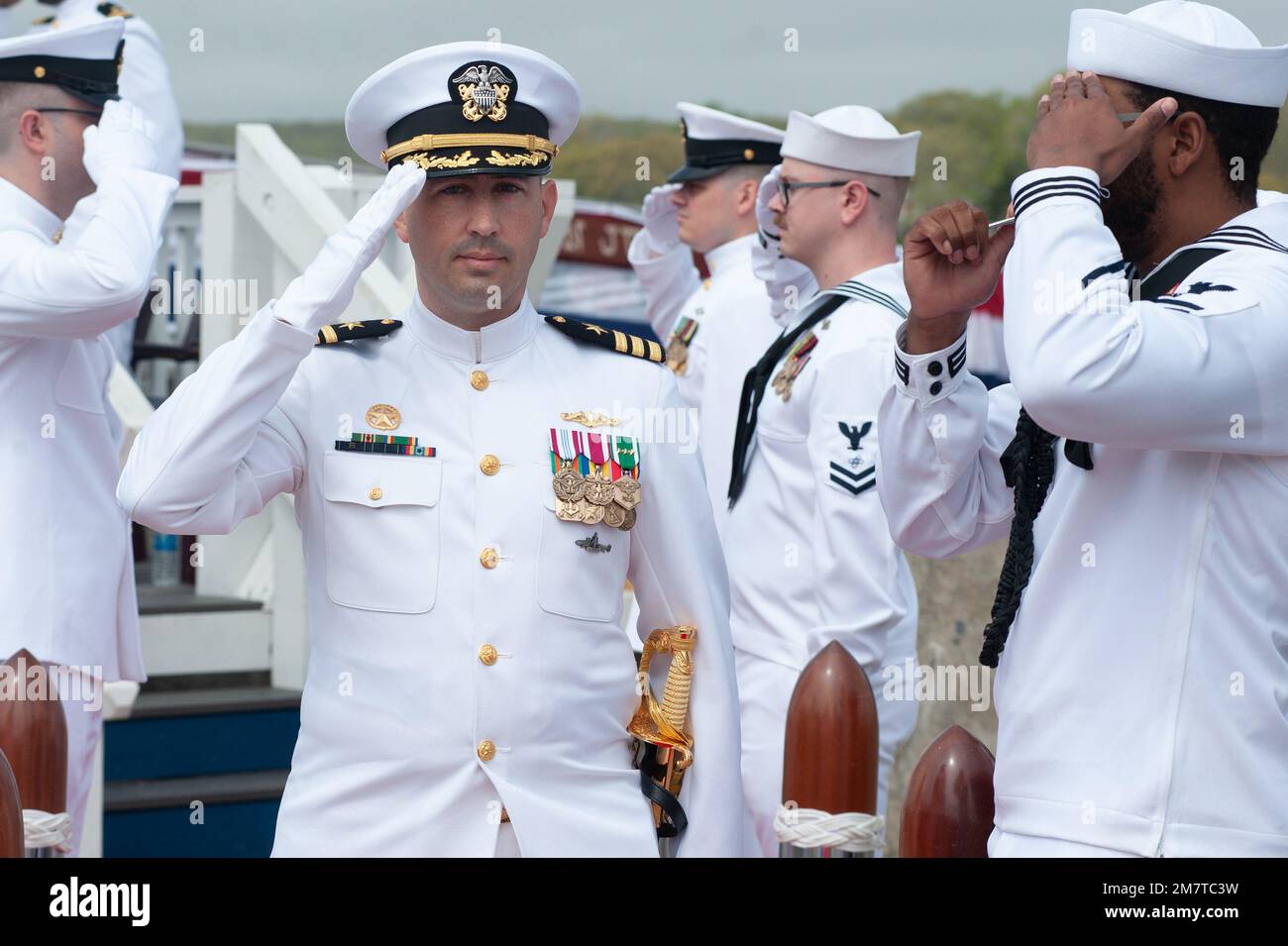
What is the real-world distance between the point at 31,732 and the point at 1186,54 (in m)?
2.35

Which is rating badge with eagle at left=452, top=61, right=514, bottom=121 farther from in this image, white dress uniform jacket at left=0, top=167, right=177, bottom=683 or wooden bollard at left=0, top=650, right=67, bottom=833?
white dress uniform jacket at left=0, top=167, right=177, bottom=683

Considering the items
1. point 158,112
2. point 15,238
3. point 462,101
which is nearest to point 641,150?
point 158,112

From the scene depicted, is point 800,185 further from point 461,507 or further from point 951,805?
point 951,805

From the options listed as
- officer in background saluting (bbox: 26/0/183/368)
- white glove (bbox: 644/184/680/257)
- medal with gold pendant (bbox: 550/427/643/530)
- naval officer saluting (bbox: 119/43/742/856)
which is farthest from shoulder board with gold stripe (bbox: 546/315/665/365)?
white glove (bbox: 644/184/680/257)

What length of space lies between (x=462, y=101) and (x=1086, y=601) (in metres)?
1.34

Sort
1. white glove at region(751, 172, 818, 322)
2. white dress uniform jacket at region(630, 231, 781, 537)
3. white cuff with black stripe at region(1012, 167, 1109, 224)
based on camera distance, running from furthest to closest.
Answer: white glove at region(751, 172, 818, 322) → white dress uniform jacket at region(630, 231, 781, 537) → white cuff with black stripe at region(1012, 167, 1109, 224)

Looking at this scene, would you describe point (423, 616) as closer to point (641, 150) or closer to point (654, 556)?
point (654, 556)

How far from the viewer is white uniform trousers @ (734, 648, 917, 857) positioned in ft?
15.4

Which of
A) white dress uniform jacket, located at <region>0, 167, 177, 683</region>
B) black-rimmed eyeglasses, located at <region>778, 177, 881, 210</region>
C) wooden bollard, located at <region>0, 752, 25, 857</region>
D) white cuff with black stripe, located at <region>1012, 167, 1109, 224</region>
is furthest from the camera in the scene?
black-rimmed eyeglasses, located at <region>778, 177, 881, 210</region>

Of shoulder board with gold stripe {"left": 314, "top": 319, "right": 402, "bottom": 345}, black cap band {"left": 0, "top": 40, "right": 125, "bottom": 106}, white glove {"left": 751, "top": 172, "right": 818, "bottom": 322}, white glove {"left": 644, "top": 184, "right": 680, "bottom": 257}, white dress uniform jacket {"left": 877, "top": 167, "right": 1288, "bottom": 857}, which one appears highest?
white glove {"left": 644, "top": 184, "right": 680, "bottom": 257}

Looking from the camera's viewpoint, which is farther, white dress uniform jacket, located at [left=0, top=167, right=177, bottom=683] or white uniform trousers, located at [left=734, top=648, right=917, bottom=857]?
white uniform trousers, located at [left=734, top=648, right=917, bottom=857]

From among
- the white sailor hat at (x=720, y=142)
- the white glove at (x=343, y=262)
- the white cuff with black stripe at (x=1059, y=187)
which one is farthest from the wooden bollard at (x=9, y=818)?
the white sailor hat at (x=720, y=142)

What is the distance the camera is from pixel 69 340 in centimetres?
435

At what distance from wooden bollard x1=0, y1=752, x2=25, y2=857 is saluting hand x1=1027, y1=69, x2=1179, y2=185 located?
189 centimetres
